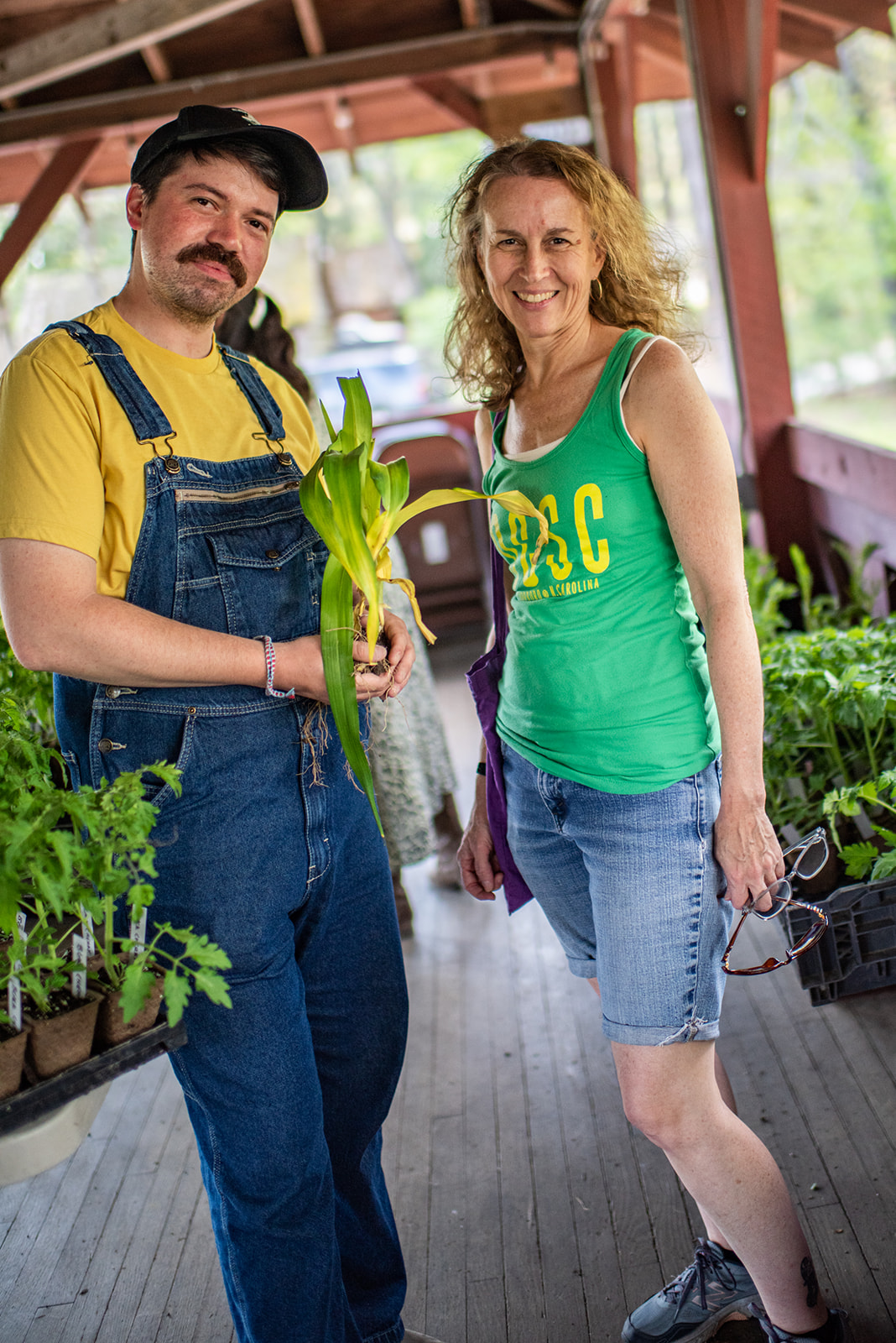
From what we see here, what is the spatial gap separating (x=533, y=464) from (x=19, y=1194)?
1970 millimetres

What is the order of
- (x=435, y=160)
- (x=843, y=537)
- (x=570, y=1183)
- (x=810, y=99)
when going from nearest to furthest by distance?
(x=570, y=1183) < (x=843, y=537) < (x=810, y=99) < (x=435, y=160)

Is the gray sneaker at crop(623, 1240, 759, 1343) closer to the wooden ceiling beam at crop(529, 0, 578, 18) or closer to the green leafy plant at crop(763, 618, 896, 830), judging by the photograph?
the green leafy plant at crop(763, 618, 896, 830)

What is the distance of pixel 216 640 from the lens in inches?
53.6

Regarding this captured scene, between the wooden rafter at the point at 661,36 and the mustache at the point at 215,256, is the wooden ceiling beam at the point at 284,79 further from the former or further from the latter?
the mustache at the point at 215,256

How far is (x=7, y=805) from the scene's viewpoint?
53.9 inches

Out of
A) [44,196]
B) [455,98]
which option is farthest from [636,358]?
[44,196]

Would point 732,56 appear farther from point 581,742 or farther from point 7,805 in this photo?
point 7,805

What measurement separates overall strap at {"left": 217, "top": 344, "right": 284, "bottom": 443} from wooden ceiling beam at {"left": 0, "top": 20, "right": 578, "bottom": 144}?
4.56 m

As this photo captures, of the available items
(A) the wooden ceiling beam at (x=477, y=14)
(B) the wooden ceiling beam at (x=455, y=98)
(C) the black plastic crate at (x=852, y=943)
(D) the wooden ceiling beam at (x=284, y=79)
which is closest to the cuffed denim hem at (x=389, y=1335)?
(C) the black plastic crate at (x=852, y=943)

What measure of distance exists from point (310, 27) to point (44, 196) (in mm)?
1696

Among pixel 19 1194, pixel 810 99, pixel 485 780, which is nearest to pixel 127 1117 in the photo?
pixel 19 1194

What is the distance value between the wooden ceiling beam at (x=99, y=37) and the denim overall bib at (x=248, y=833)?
152 inches

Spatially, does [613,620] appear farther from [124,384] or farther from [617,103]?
[617,103]

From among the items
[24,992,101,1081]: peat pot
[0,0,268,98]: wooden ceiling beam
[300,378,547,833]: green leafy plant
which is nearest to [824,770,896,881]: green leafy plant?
[300,378,547,833]: green leafy plant
